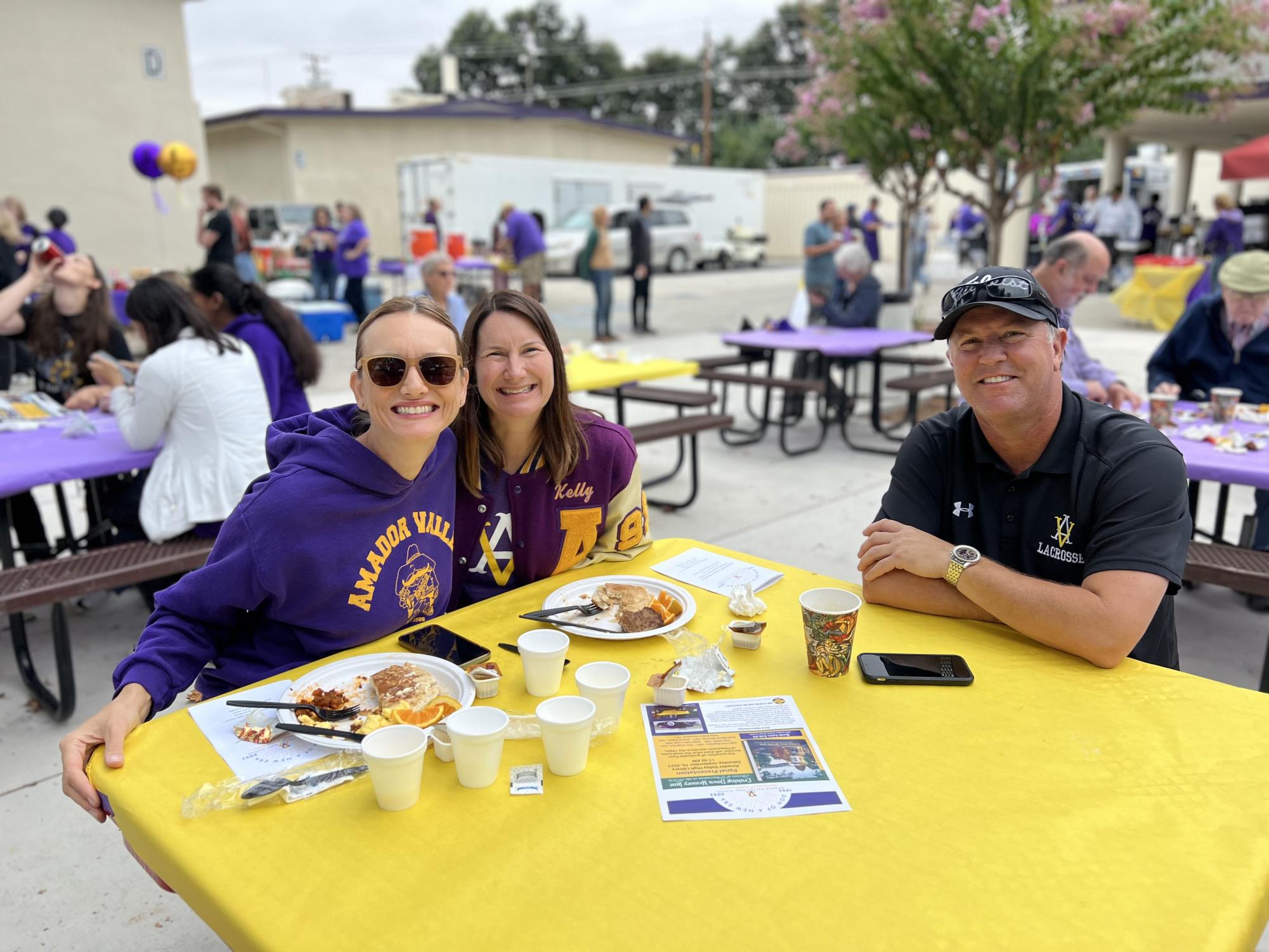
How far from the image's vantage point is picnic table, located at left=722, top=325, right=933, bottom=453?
7078 mm

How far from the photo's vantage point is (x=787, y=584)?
2170mm

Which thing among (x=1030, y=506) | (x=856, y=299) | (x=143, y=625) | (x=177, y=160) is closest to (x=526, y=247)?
(x=177, y=160)

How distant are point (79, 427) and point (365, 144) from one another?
2318 cm

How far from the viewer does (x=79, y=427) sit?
392 cm

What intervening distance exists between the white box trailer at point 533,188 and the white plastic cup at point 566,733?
17.6 metres

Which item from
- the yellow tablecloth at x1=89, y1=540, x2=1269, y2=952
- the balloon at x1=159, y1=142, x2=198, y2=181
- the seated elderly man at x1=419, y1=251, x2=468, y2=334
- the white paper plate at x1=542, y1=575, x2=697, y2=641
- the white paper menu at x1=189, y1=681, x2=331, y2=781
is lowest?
the yellow tablecloth at x1=89, y1=540, x2=1269, y2=952

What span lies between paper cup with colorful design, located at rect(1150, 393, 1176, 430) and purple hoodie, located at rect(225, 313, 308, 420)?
380cm

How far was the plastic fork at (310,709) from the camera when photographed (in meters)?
1.51

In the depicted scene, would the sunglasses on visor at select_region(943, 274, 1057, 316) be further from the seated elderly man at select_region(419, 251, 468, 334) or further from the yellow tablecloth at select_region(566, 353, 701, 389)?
the seated elderly man at select_region(419, 251, 468, 334)

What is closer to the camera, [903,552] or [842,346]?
[903,552]

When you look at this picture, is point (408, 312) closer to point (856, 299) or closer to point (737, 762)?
point (737, 762)

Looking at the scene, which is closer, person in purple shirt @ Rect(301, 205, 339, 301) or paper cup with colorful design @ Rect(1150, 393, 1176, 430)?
paper cup with colorful design @ Rect(1150, 393, 1176, 430)

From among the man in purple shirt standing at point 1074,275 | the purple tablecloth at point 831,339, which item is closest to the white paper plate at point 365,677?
the man in purple shirt standing at point 1074,275

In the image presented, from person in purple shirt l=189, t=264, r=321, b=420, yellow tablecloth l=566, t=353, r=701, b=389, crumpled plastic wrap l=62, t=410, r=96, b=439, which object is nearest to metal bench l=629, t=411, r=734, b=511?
yellow tablecloth l=566, t=353, r=701, b=389
